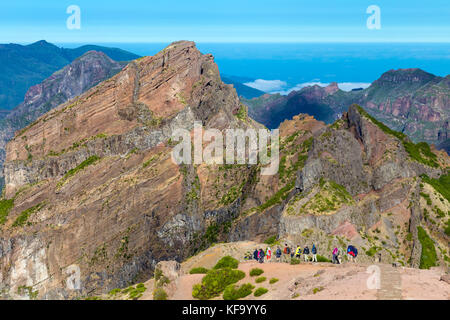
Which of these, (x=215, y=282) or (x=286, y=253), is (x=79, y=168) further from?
(x=215, y=282)

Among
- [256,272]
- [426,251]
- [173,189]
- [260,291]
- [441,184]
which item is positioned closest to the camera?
[260,291]

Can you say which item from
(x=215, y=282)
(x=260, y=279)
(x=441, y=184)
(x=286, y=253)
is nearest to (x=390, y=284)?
(x=260, y=279)

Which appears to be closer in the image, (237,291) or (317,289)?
(317,289)

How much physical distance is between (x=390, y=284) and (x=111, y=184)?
108472 mm

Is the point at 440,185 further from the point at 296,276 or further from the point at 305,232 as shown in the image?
the point at 296,276

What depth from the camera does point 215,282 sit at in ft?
165

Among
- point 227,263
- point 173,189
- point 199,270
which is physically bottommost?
point 173,189

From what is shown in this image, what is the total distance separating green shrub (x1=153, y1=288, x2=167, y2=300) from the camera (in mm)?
49312

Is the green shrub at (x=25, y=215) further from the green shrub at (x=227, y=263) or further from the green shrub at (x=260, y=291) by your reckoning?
the green shrub at (x=260, y=291)

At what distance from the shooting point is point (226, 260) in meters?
60.7

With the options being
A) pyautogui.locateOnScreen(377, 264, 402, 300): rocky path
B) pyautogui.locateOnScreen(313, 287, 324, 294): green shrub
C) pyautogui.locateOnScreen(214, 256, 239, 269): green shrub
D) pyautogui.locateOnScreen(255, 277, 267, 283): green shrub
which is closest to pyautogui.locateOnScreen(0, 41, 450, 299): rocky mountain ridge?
pyautogui.locateOnScreen(214, 256, 239, 269): green shrub

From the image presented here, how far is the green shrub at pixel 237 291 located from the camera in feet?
155

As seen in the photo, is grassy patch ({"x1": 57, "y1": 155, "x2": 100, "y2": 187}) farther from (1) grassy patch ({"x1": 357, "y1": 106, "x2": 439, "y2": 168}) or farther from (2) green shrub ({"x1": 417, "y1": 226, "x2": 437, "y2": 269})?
(2) green shrub ({"x1": 417, "y1": 226, "x2": 437, "y2": 269})
